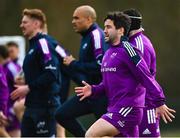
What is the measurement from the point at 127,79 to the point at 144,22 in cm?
2275

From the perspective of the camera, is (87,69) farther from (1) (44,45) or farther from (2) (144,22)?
(2) (144,22)

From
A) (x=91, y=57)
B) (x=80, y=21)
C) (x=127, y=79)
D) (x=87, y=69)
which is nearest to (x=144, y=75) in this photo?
(x=127, y=79)

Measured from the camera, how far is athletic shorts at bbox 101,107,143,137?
12.2 metres

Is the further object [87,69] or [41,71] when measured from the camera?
[41,71]

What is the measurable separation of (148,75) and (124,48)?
0.45m

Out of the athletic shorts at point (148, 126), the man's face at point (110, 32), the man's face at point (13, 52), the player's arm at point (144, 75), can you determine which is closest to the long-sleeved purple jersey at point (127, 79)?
the player's arm at point (144, 75)

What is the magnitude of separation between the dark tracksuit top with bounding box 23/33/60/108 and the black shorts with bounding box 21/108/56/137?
3.7 inches

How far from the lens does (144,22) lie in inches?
1372

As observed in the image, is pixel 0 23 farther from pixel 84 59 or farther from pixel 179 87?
pixel 84 59

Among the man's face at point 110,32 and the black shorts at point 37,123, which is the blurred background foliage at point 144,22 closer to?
the black shorts at point 37,123

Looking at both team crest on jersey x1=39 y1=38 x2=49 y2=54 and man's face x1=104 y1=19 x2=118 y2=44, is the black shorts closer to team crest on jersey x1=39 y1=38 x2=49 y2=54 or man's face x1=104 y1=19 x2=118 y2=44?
team crest on jersey x1=39 y1=38 x2=49 y2=54

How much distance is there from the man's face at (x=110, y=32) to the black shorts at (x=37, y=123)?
2.96 m

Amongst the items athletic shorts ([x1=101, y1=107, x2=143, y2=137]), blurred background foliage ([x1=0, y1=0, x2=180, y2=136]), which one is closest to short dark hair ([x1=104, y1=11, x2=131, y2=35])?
athletic shorts ([x1=101, y1=107, x2=143, y2=137])

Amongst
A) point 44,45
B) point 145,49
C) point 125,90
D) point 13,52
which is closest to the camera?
point 125,90
